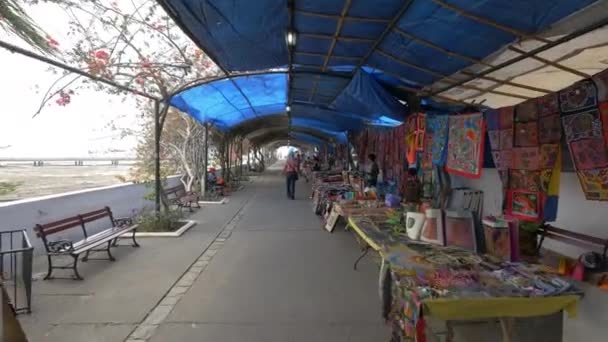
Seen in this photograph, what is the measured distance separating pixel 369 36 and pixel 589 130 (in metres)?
2.84

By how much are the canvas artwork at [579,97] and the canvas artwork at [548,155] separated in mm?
316

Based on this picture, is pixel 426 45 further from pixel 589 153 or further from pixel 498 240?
pixel 498 240

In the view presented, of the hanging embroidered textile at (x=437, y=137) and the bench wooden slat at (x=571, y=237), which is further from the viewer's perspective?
the hanging embroidered textile at (x=437, y=137)

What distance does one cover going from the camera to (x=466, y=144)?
465 cm

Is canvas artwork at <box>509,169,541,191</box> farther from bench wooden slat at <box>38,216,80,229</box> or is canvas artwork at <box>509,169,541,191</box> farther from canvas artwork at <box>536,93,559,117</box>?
bench wooden slat at <box>38,216,80,229</box>

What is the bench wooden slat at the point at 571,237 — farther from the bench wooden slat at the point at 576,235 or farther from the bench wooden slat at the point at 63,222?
the bench wooden slat at the point at 63,222

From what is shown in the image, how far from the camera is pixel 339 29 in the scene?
475 centimetres

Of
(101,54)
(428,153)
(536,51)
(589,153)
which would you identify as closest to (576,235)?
(589,153)

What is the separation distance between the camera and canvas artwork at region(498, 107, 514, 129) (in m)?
3.68

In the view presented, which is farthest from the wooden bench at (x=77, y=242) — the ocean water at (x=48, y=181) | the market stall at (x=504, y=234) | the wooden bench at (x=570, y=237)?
the wooden bench at (x=570, y=237)

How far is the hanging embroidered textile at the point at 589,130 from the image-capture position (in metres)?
2.67

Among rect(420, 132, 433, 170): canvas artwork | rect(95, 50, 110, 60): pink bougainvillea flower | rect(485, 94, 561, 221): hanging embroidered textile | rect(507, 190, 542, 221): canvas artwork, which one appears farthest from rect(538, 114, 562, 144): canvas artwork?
rect(95, 50, 110, 60): pink bougainvillea flower

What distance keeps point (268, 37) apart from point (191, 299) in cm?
342

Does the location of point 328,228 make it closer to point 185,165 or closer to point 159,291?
point 159,291
